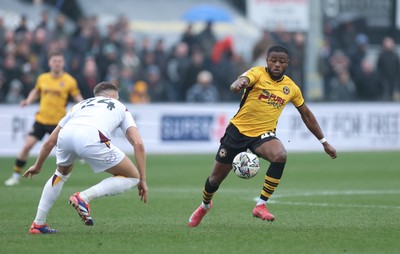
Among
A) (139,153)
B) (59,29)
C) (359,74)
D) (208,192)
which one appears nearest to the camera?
(139,153)

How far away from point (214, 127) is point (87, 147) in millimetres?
15415

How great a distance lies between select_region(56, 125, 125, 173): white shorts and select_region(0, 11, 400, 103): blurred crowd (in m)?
14.1

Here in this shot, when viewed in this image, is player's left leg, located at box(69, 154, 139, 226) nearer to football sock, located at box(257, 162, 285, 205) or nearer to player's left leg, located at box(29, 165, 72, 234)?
player's left leg, located at box(29, 165, 72, 234)

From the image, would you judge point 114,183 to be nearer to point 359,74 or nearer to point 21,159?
point 21,159

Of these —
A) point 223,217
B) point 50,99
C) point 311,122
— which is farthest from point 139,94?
point 311,122

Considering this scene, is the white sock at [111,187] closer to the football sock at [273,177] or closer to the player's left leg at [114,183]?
the player's left leg at [114,183]

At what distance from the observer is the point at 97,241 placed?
10.3 metres

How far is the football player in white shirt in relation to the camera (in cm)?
1040

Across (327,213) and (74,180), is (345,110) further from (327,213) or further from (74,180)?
(327,213)

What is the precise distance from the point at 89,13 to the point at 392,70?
10508mm

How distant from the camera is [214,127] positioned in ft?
84.4

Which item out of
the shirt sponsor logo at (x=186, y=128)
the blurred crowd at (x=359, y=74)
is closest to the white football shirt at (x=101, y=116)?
the shirt sponsor logo at (x=186, y=128)

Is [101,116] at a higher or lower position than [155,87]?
higher

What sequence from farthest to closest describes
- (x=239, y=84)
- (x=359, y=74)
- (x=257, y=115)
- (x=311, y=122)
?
(x=359, y=74) → (x=311, y=122) → (x=257, y=115) → (x=239, y=84)
